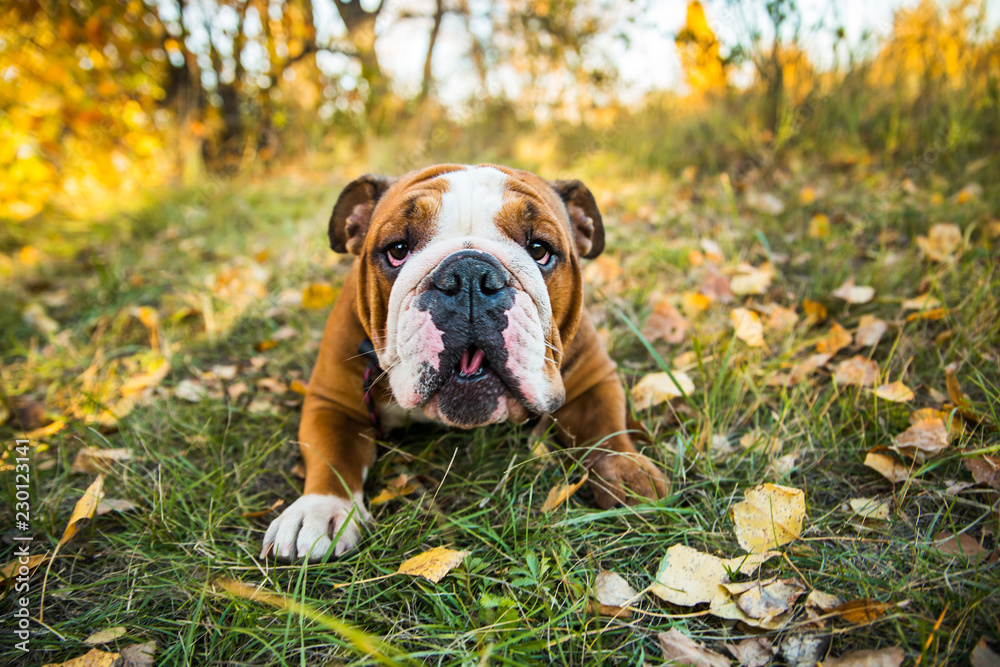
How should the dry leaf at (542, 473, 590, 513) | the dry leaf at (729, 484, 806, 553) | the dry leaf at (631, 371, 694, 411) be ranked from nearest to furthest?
1. the dry leaf at (729, 484, 806, 553)
2. the dry leaf at (542, 473, 590, 513)
3. the dry leaf at (631, 371, 694, 411)

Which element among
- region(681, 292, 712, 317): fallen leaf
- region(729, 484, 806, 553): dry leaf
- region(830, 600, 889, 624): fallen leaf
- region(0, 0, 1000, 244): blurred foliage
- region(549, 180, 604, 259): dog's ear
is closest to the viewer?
region(830, 600, 889, 624): fallen leaf

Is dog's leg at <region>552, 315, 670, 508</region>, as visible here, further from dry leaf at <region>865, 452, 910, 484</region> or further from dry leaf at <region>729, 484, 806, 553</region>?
dry leaf at <region>865, 452, 910, 484</region>

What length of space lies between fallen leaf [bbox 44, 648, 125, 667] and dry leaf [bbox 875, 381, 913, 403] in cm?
287

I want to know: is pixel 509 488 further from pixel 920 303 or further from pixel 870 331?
pixel 920 303

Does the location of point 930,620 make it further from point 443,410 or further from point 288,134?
point 288,134

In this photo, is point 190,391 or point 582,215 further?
point 190,391

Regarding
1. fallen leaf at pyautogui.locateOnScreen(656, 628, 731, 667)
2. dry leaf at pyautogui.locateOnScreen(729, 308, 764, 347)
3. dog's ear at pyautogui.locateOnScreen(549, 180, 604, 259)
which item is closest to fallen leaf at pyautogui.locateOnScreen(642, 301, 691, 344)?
dry leaf at pyautogui.locateOnScreen(729, 308, 764, 347)

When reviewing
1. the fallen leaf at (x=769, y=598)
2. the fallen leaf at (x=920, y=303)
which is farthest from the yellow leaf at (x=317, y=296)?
the fallen leaf at (x=920, y=303)

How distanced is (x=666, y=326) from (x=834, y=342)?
86 cm

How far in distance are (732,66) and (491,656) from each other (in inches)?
221

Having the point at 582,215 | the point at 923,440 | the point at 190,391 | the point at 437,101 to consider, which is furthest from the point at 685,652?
the point at 437,101

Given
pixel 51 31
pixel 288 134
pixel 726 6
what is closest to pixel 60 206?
pixel 51 31

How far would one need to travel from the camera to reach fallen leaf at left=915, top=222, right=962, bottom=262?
335 centimetres

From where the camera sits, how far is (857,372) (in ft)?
8.24
